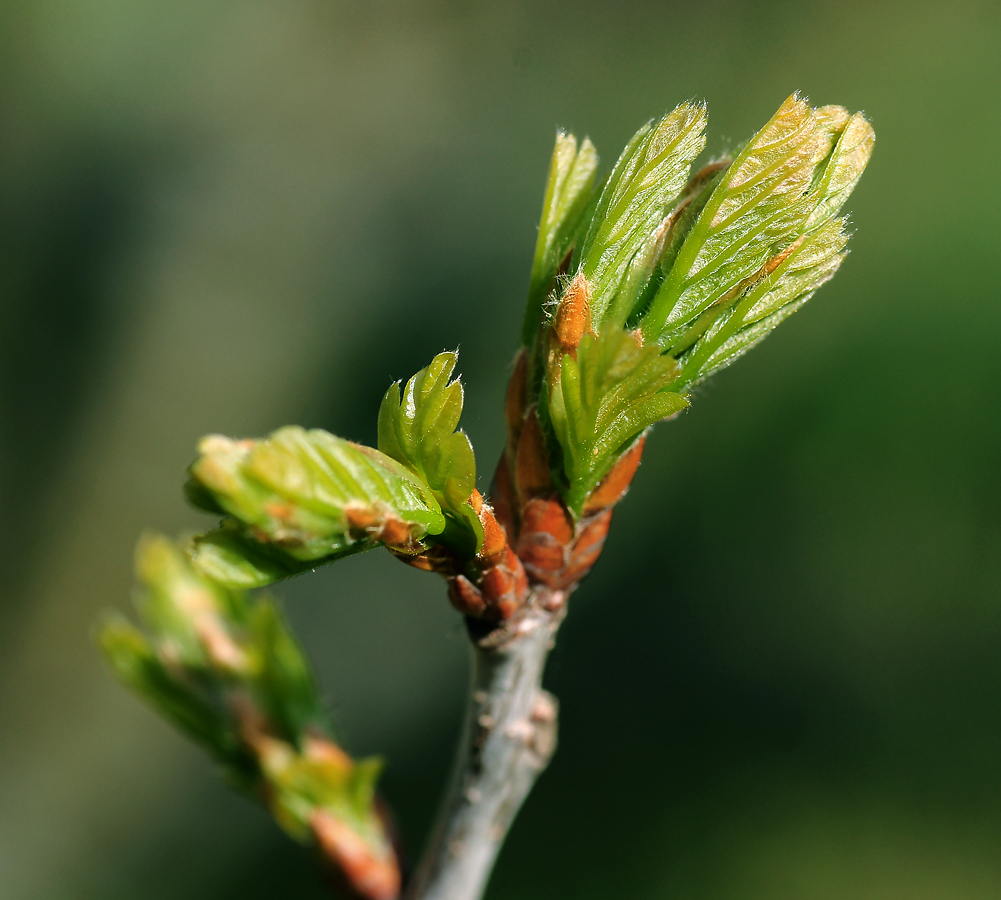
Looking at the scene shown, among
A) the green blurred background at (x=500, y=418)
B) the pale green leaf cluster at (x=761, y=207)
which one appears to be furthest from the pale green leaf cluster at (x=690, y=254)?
the green blurred background at (x=500, y=418)

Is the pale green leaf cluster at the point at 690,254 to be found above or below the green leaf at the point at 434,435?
above

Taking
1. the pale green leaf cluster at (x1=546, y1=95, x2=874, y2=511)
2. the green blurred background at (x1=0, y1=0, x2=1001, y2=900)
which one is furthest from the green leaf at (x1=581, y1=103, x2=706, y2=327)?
the green blurred background at (x1=0, y1=0, x2=1001, y2=900)

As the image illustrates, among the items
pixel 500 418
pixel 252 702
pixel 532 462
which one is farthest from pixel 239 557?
pixel 500 418

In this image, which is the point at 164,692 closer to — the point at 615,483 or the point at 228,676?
the point at 228,676

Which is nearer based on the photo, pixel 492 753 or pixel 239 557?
pixel 239 557

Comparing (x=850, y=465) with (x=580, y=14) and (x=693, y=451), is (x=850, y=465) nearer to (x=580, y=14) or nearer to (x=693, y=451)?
(x=693, y=451)

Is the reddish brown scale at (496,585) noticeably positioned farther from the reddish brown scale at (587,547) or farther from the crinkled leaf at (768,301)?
the crinkled leaf at (768,301)

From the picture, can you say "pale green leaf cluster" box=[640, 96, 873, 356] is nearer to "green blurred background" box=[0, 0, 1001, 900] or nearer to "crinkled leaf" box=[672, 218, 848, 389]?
"crinkled leaf" box=[672, 218, 848, 389]
